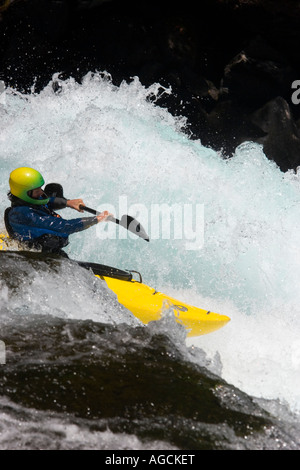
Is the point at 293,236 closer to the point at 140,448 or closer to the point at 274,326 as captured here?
the point at 274,326

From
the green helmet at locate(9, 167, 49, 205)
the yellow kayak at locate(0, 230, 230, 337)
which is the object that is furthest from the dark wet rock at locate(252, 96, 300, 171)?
the green helmet at locate(9, 167, 49, 205)

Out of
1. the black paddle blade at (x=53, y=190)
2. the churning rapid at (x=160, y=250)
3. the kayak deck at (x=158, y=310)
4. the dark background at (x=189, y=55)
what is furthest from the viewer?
the dark background at (x=189, y=55)

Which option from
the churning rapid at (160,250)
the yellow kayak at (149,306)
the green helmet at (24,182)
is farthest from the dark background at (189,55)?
the green helmet at (24,182)

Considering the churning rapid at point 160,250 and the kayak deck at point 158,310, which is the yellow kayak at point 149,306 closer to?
the kayak deck at point 158,310

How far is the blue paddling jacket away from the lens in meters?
3.88

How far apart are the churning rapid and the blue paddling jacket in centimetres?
46

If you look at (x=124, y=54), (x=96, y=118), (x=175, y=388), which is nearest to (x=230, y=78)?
(x=124, y=54)

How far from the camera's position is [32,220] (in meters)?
3.87

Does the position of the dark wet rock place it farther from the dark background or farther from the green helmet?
the green helmet

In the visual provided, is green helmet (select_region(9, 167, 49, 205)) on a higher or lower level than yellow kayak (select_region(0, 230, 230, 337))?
higher

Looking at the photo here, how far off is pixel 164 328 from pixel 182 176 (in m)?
3.64

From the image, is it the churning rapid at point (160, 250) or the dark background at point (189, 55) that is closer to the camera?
the churning rapid at point (160, 250)

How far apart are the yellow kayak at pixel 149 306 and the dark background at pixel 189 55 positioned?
7.09 meters

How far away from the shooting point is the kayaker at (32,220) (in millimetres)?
3881
